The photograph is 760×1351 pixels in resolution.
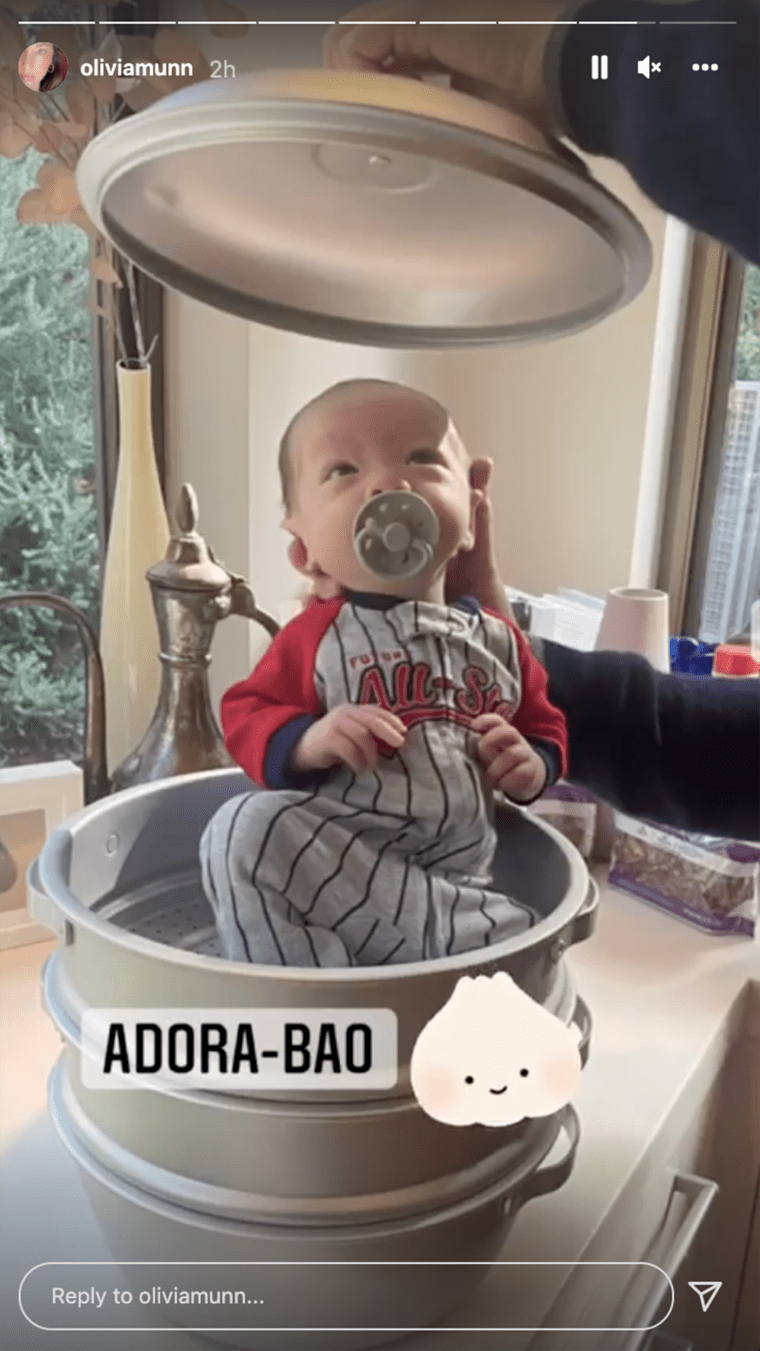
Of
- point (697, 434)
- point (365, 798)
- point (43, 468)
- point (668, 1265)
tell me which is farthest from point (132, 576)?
point (668, 1265)

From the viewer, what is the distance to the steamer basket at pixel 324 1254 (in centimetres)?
43

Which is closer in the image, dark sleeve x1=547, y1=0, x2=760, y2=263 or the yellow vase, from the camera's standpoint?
dark sleeve x1=547, y1=0, x2=760, y2=263

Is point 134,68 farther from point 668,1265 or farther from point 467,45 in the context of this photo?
point 668,1265

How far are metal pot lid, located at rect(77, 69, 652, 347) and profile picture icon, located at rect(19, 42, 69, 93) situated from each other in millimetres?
34

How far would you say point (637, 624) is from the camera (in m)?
0.50

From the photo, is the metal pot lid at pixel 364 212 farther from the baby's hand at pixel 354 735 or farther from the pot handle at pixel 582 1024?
the pot handle at pixel 582 1024

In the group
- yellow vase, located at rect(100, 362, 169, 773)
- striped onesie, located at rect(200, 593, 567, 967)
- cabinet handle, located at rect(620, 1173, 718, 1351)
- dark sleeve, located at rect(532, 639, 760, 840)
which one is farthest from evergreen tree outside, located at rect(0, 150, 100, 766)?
cabinet handle, located at rect(620, 1173, 718, 1351)

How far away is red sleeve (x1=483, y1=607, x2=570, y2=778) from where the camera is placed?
47 centimetres

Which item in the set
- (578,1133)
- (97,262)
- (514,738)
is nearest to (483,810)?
(514,738)

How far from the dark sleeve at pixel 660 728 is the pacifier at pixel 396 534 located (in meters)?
0.08

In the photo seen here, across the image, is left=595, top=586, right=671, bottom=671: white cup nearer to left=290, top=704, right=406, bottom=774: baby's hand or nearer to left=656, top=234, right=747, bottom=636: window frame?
left=656, top=234, right=747, bottom=636: window frame

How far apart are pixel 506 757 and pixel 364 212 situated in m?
0.22

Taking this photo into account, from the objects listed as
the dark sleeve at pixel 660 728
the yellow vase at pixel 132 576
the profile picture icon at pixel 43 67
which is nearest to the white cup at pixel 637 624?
the dark sleeve at pixel 660 728

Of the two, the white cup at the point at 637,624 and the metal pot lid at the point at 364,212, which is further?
the white cup at the point at 637,624
